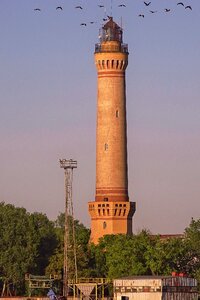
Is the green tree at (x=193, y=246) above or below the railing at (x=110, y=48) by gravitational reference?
below

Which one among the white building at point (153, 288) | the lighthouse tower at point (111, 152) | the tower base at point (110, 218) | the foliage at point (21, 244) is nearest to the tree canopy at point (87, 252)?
the foliage at point (21, 244)

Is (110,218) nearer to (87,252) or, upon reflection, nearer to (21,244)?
(87,252)

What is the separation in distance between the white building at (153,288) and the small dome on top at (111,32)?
41605mm

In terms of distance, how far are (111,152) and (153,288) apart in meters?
36.2

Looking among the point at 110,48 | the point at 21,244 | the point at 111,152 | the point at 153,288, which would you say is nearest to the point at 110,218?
the point at 111,152

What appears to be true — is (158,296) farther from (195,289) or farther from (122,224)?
(122,224)

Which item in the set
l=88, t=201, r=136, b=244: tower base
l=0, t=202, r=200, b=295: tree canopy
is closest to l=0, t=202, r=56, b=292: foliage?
l=0, t=202, r=200, b=295: tree canopy

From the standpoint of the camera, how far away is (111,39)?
178750 mm

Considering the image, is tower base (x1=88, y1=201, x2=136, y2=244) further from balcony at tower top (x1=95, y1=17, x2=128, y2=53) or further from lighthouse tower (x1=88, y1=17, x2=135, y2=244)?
balcony at tower top (x1=95, y1=17, x2=128, y2=53)

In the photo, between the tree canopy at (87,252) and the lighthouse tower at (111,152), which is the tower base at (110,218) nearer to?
the lighthouse tower at (111,152)

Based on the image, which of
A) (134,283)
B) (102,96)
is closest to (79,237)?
(102,96)

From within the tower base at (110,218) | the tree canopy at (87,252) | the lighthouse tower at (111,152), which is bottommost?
the tree canopy at (87,252)

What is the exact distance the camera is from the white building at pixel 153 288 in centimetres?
14050

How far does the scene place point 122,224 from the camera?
6909 inches
